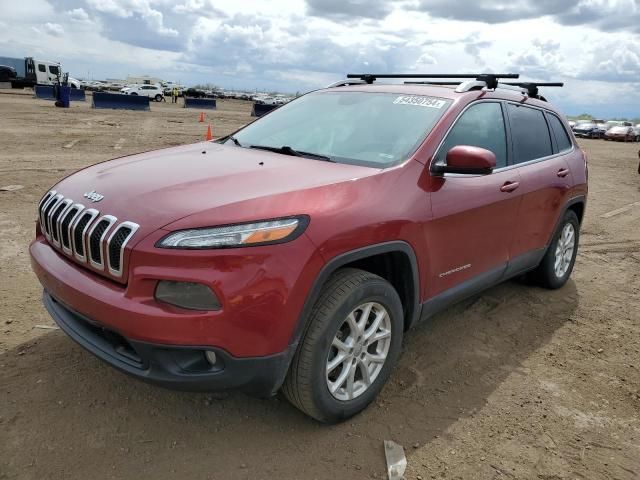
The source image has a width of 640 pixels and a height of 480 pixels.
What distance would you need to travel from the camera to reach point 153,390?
3.13m

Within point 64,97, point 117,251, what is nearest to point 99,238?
point 117,251

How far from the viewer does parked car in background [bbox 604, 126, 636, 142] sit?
123 ft

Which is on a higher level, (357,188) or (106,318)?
(357,188)

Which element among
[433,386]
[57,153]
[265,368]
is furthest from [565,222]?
[57,153]

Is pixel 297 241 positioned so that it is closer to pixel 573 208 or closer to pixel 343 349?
pixel 343 349

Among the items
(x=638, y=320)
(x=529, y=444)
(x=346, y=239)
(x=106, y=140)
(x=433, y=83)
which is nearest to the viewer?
(x=346, y=239)

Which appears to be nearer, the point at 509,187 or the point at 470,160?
the point at 470,160

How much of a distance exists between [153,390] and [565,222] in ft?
12.5

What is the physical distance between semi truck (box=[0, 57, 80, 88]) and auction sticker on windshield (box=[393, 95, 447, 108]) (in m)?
50.7

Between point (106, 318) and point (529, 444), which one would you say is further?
point (529, 444)

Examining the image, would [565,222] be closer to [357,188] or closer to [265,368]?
[357,188]

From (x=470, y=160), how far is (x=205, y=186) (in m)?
1.45

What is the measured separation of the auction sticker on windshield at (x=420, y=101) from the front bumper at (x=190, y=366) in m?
1.91

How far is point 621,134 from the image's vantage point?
1476 inches
